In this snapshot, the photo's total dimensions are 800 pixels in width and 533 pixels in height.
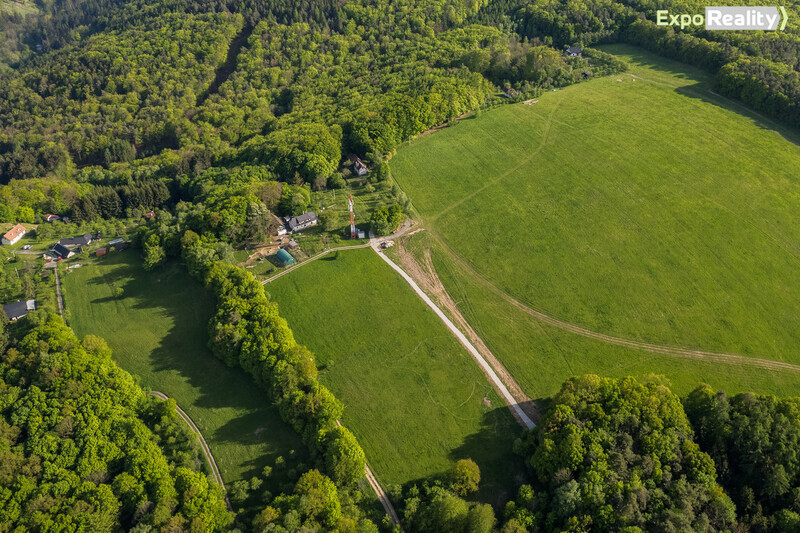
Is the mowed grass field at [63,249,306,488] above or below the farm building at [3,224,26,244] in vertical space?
below

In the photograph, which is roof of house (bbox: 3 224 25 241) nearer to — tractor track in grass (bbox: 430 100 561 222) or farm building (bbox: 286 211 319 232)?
farm building (bbox: 286 211 319 232)

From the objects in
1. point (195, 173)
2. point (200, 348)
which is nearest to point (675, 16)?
point (195, 173)

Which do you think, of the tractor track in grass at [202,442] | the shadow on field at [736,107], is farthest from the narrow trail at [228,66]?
the shadow on field at [736,107]

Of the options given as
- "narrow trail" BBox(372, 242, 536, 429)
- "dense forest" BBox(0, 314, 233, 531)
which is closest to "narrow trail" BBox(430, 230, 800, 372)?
"narrow trail" BBox(372, 242, 536, 429)

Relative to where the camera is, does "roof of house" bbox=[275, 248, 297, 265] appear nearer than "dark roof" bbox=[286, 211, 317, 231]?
Yes

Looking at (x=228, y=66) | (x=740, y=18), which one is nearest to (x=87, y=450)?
(x=228, y=66)

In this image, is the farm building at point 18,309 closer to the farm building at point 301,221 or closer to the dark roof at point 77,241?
the dark roof at point 77,241

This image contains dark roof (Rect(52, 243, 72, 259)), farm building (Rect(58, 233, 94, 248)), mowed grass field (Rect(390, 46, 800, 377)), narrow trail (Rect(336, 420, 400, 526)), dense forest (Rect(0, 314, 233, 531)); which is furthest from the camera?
farm building (Rect(58, 233, 94, 248))

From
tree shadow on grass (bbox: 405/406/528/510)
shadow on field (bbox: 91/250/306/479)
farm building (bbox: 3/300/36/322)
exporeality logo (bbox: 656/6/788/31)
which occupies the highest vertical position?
exporeality logo (bbox: 656/6/788/31)

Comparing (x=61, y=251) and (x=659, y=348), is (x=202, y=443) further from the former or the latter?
(x=659, y=348)
